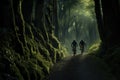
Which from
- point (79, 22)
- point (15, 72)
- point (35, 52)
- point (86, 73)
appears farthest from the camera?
point (79, 22)

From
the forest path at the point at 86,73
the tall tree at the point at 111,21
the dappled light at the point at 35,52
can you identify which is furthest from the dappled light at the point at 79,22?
the forest path at the point at 86,73

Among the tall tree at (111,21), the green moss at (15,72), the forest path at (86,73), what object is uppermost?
the tall tree at (111,21)

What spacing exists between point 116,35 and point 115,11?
1.79m

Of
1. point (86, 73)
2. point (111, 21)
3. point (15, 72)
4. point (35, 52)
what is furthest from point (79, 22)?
point (15, 72)

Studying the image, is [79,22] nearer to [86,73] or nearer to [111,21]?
[111,21]

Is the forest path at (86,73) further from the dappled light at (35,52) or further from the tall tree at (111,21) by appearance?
the tall tree at (111,21)

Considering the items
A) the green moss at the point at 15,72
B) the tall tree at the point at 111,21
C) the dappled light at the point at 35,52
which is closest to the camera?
the green moss at the point at 15,72

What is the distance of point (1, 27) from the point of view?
16.8m

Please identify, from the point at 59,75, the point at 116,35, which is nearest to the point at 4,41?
the point at 59,75

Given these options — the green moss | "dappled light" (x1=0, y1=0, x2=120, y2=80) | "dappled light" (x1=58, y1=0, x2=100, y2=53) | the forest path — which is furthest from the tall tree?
"dappled light" (x1=58, y1=0, x2=100, y2=53)

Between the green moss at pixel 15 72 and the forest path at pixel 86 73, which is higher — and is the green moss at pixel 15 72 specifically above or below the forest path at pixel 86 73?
above

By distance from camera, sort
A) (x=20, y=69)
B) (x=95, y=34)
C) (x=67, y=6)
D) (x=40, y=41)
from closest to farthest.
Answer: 1. (x=20, y=69)
2. (x=40, y=41)
3. (x=67, y=6)
4. (x=95, y=34)

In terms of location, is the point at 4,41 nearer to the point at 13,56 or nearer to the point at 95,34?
the point at 13,56

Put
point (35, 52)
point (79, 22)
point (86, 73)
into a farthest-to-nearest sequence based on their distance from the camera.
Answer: point (79, 22), point (35, 52), point (86, 73)
